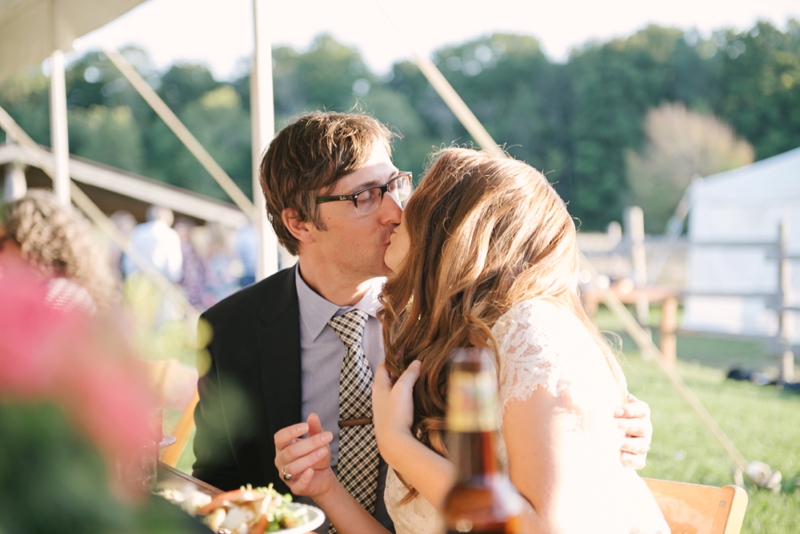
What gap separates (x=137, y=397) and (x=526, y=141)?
134 feet

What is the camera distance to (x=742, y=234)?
1426 centimetres

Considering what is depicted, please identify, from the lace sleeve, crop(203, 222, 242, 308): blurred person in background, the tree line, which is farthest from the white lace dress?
the tree line

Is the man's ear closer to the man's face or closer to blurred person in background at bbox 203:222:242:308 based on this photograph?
the man's face

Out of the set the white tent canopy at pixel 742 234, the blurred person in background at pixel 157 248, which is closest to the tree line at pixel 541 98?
the white tent canopy at pixel 742 234

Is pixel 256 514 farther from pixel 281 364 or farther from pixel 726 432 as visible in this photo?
pixel 726 432

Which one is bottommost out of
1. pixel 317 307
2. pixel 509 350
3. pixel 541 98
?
pixel 317 307

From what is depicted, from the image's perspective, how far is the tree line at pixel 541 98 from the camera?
35531 millimetres

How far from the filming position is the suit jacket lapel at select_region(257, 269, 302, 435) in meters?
2.14

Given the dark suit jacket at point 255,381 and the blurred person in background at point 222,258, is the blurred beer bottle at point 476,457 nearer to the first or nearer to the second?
the dark suit jacket at point 255,381

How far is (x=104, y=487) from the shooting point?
0.39 metres

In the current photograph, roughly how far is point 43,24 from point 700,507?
159 inches

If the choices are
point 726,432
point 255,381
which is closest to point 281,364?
point 255,381

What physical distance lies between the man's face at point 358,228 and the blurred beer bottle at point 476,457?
1.60 metres

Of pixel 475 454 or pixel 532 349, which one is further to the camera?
pixel 532 349
